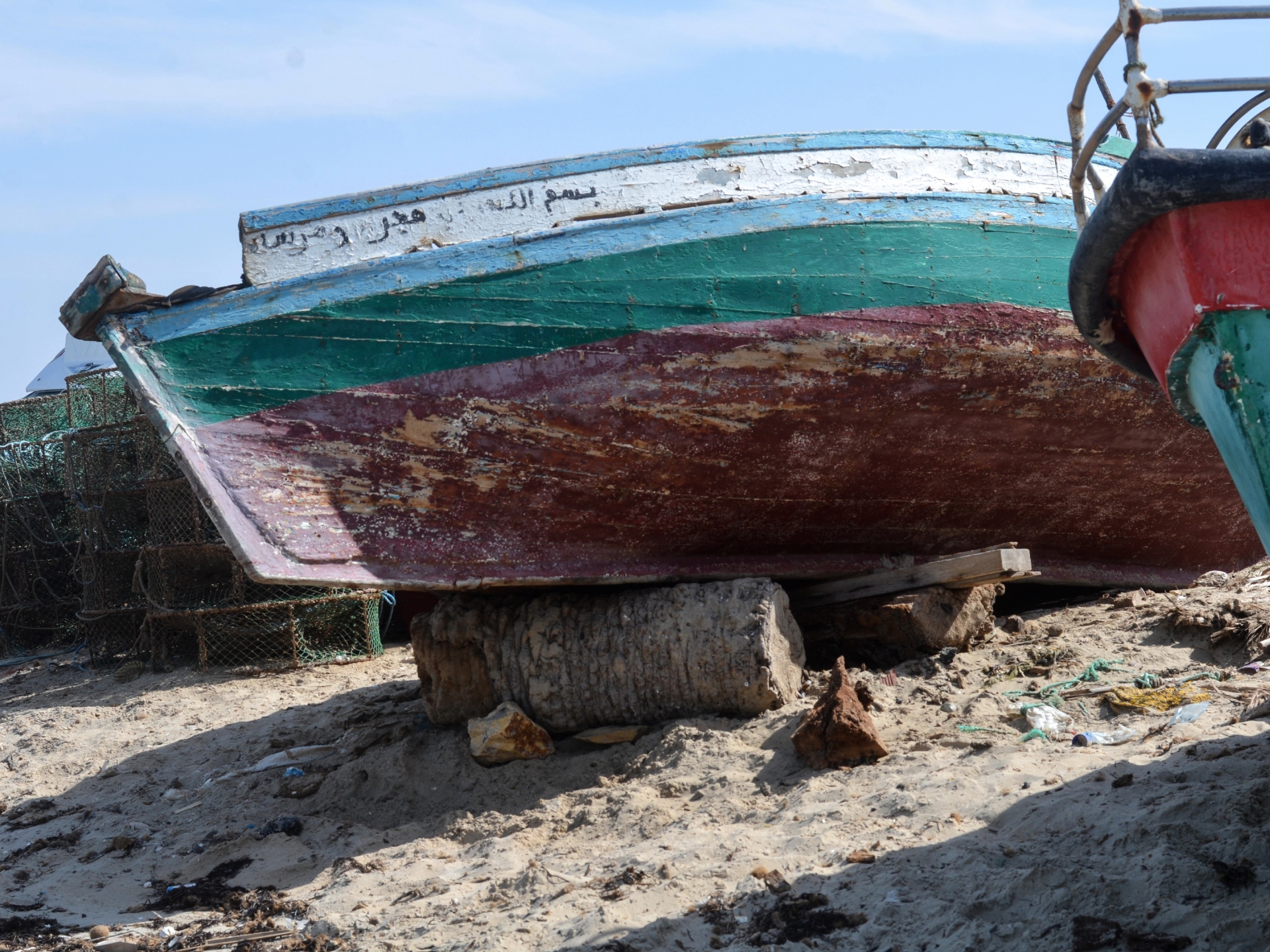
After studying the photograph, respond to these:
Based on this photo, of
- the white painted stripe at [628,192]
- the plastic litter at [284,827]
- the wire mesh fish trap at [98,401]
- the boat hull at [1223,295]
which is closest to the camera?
the boat hull at [1223,295]

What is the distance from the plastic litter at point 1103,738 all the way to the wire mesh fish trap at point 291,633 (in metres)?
5.52

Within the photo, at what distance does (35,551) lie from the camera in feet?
32.1

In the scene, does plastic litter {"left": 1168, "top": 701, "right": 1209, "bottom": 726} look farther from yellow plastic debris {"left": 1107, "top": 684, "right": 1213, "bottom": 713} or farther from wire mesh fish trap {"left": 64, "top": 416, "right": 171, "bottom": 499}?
wire mesh fish trap {"left": 64, "top": 416, "right": 171, "bottom": 499}

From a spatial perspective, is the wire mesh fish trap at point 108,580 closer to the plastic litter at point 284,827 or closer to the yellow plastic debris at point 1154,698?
the plastic litter at point 284,827

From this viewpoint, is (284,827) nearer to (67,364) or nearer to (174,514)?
(174,514)

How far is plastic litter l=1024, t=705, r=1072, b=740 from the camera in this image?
12.7ft

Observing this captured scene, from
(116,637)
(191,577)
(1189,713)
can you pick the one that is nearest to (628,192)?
(1189,713)

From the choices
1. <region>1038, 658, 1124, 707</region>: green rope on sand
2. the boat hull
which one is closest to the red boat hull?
the boat hull

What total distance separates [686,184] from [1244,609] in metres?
3.24

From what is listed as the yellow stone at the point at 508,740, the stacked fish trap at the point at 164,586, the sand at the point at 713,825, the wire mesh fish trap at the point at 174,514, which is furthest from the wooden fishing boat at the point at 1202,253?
the wire mesh fish trap at the point at 174,514

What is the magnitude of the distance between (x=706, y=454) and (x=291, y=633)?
14.4 feet

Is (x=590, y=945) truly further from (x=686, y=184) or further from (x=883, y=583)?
(x=686, y=184)

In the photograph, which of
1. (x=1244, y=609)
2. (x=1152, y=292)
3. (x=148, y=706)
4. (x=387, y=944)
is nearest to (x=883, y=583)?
(x=1244, y=609)

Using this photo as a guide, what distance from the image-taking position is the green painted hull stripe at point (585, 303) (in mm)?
4520
